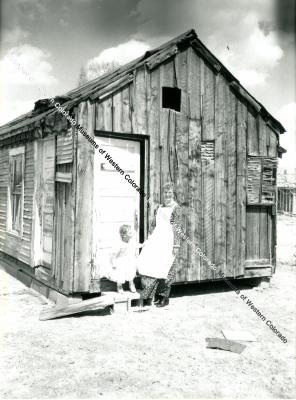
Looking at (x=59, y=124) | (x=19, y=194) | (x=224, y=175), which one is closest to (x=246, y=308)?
(x=224, y=175)

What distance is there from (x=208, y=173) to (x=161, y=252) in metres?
2.09

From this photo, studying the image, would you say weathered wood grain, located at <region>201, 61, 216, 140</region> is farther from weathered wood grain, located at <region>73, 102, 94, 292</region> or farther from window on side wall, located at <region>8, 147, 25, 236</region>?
window on side wall, located at <region>8, 147, 25, 236</region>

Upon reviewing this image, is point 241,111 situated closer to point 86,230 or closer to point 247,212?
point 247,212

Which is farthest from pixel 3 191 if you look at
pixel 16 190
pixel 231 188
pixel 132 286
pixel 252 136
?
pixel 252 136

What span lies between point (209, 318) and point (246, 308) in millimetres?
1053

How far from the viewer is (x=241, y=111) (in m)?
9.20

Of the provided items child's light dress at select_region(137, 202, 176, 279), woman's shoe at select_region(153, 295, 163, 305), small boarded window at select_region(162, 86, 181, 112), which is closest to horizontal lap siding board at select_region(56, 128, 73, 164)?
child's light dress at select_region(137, 202, 176, 279)

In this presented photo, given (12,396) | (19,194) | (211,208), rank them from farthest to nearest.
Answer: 1. (19,194)
2. (211,208)
3. (12,396)

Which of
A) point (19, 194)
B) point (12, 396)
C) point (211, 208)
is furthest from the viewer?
point (19, 194)

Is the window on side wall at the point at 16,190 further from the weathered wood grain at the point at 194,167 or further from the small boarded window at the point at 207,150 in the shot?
the small boarded window at the point at 207,150

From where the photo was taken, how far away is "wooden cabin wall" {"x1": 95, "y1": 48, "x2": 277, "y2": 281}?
812 cm

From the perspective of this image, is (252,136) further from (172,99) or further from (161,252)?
(161,252)

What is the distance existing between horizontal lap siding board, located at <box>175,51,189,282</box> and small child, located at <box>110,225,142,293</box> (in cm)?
124

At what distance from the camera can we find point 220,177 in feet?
29.2
